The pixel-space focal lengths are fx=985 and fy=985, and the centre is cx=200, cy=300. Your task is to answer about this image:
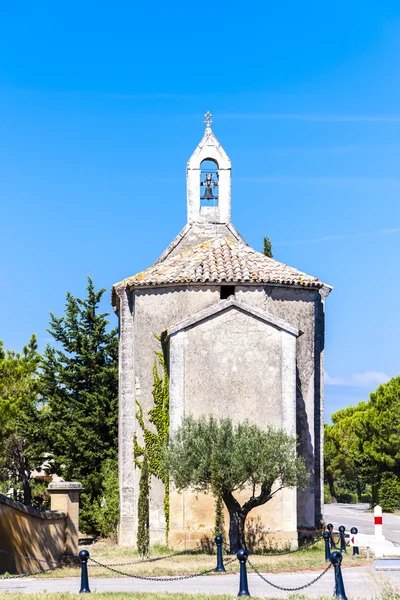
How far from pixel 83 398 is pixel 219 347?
14233 mm

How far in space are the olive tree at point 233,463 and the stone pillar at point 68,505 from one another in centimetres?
311

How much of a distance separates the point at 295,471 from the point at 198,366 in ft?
15.2

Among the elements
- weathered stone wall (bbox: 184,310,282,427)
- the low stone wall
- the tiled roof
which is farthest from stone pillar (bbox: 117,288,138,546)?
the low stone wall

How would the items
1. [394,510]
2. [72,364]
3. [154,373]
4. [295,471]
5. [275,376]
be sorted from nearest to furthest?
1. [295,471]
2. [275,376]
3. [154,373]
4. [72,364]
5. [394,510]

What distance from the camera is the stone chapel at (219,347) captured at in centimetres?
3052

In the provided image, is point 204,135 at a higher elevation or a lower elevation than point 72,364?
higher

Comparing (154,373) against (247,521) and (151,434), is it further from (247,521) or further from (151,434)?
(247,521)

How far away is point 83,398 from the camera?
1719 inches

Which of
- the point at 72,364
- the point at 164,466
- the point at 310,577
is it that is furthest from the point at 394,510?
the point at 310,577

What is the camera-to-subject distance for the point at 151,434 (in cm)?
3269

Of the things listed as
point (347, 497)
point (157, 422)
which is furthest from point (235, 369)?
point (347, 497)

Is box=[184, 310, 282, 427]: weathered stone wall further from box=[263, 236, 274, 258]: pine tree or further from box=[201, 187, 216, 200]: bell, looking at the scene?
box=[263, 236, 274, 258]: pine tree

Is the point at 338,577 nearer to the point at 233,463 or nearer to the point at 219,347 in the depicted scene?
the point at 233,463

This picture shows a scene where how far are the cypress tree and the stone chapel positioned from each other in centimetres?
23
